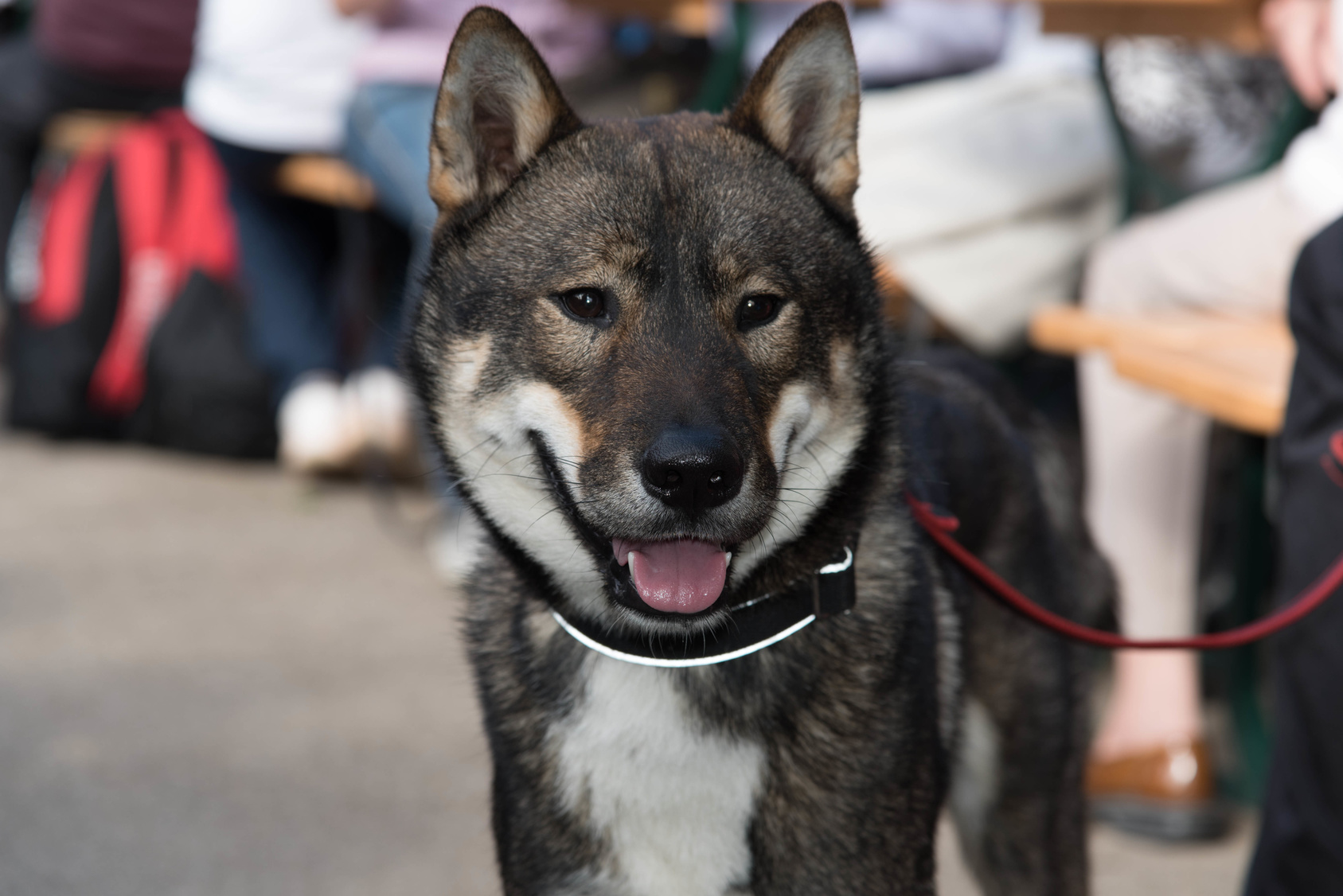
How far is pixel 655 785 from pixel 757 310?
0.61 metres

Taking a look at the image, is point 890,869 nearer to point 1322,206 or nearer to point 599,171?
point 599,171

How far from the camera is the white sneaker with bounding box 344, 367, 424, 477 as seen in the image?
16.1ft

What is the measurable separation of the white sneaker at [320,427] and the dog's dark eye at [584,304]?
10.8 feet

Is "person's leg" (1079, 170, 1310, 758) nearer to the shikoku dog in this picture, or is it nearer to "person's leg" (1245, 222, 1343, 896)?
"person's leg" (1245, 222, 1343, 896)

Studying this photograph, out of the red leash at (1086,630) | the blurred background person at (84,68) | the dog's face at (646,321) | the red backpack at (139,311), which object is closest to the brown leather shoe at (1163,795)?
the red leash at (1086,630)

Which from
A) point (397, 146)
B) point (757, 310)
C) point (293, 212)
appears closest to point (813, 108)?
point (757, 310)

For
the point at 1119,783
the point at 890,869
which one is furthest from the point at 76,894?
the point at 1119,783

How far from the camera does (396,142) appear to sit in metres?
4.04

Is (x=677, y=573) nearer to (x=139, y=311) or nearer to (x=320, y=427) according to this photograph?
(x=320, y=427)

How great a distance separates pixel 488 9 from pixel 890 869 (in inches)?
46.6

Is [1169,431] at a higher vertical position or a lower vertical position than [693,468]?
lower

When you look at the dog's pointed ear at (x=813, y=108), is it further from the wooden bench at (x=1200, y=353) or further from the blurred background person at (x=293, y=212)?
the blurred background person at (x=293, y=212)

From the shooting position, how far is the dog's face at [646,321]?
62.4 inches

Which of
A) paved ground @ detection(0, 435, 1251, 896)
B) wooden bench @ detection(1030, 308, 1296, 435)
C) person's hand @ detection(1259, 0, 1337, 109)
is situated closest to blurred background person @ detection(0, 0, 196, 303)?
paved ground @ detection(0, 435, 1251, 896)
